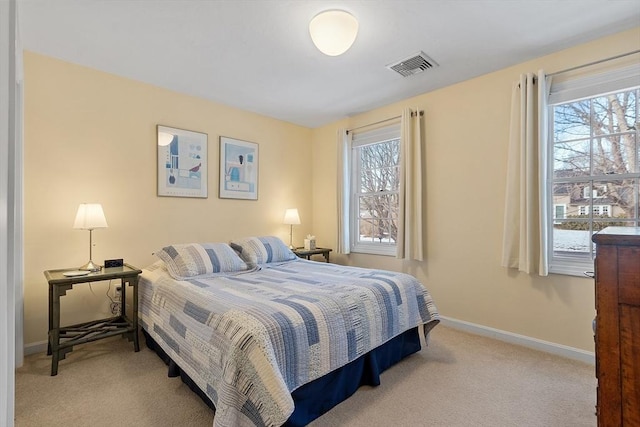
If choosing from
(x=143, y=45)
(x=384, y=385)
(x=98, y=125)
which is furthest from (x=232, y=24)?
(x=384, y=385)

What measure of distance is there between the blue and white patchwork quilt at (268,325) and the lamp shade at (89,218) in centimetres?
62

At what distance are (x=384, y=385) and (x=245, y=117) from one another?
3.35 metres

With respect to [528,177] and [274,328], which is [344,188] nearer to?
[528,177]

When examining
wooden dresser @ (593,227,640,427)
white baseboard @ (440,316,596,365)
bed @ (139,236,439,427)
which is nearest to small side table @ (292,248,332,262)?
bed @ (139,236,439,427)

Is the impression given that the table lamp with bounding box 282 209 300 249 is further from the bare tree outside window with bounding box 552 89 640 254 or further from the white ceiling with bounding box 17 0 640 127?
the bare tree outside window with bounding box 552 89 640 254

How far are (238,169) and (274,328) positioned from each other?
104 inches

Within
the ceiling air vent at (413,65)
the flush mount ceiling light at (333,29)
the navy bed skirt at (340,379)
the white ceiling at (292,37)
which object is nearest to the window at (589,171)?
the white ceiling at (292,37)

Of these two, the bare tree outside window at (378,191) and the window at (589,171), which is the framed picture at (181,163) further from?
the window at (589,171)

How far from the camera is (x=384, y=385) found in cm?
208

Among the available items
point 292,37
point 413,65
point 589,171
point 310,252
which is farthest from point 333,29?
point 310,252

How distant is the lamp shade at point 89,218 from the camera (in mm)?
2468

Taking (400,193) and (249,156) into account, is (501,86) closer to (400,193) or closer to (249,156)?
(400,193)

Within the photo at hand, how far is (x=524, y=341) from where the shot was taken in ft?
8.85

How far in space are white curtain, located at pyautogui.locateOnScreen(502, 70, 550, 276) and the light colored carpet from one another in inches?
33.4
